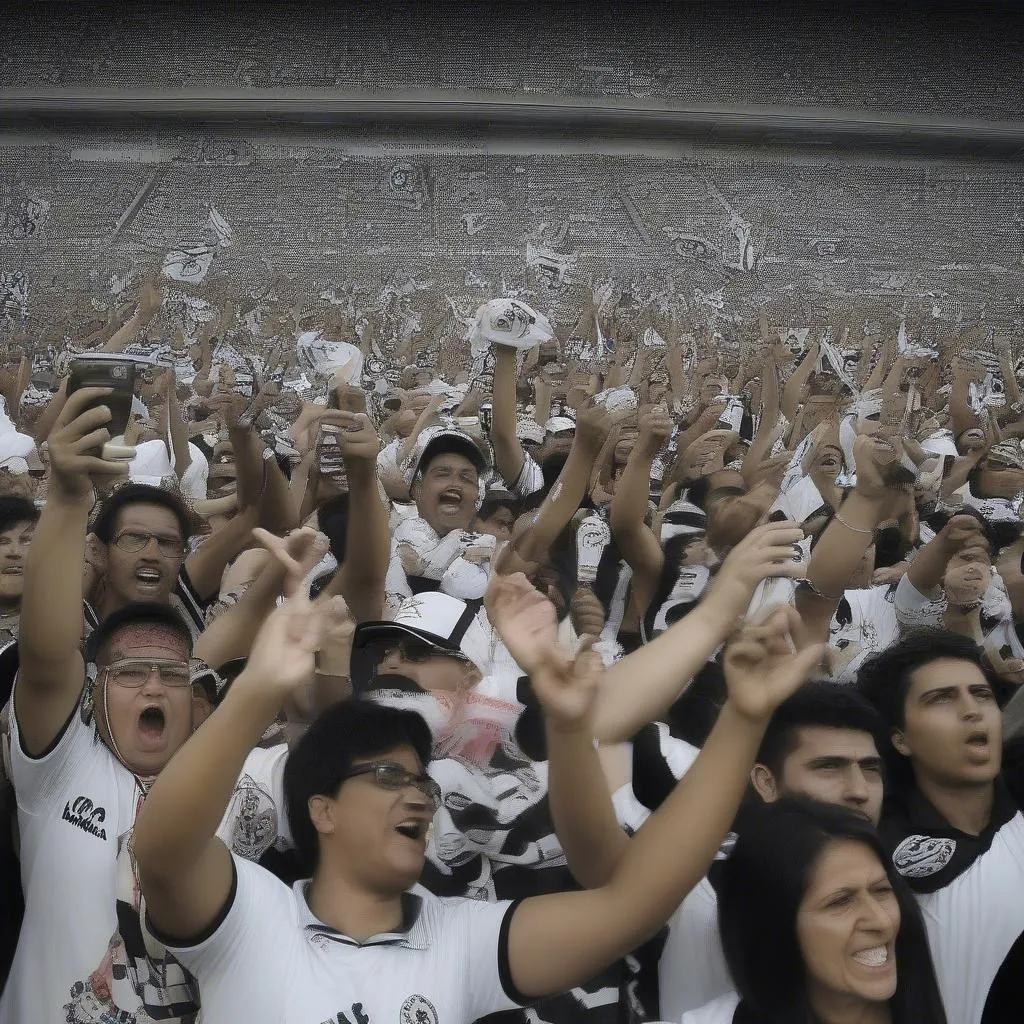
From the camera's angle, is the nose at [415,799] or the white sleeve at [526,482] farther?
the white sleeve at [526,482]

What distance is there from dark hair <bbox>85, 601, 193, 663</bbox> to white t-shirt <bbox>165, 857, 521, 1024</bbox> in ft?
2.32

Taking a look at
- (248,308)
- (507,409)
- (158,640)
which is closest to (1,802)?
(158,640)

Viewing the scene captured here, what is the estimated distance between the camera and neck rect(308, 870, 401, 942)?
5.97 feet

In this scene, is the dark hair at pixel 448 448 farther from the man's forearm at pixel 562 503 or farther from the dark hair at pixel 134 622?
the dark hair at pixel 134 622

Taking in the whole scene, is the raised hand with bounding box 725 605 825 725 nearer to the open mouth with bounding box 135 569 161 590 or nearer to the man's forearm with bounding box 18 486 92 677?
the man's forearm with bounding box 18 486 92 677

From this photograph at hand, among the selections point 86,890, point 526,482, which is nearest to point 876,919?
point 86,890

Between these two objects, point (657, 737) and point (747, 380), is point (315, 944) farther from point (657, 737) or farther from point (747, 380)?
point (747, 380)

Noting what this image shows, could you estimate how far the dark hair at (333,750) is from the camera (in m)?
1.95

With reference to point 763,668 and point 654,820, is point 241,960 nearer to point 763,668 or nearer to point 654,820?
point 654,820

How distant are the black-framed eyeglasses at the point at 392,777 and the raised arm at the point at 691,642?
1.01 feet

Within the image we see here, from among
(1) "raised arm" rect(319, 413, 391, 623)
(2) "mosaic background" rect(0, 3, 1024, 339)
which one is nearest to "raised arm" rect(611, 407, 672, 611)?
(1) "raised arm" rect(319, 413, 391, 623)

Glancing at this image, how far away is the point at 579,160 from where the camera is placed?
856 inches

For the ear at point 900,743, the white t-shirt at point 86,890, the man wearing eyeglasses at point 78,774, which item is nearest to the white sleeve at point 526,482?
the ear at point 900,743

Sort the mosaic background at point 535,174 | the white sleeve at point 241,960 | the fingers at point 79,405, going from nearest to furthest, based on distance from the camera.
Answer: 1. the white sleeve at point 241,960
2. the fingers at point 79,405
3. the mosaic background at point 535,174
